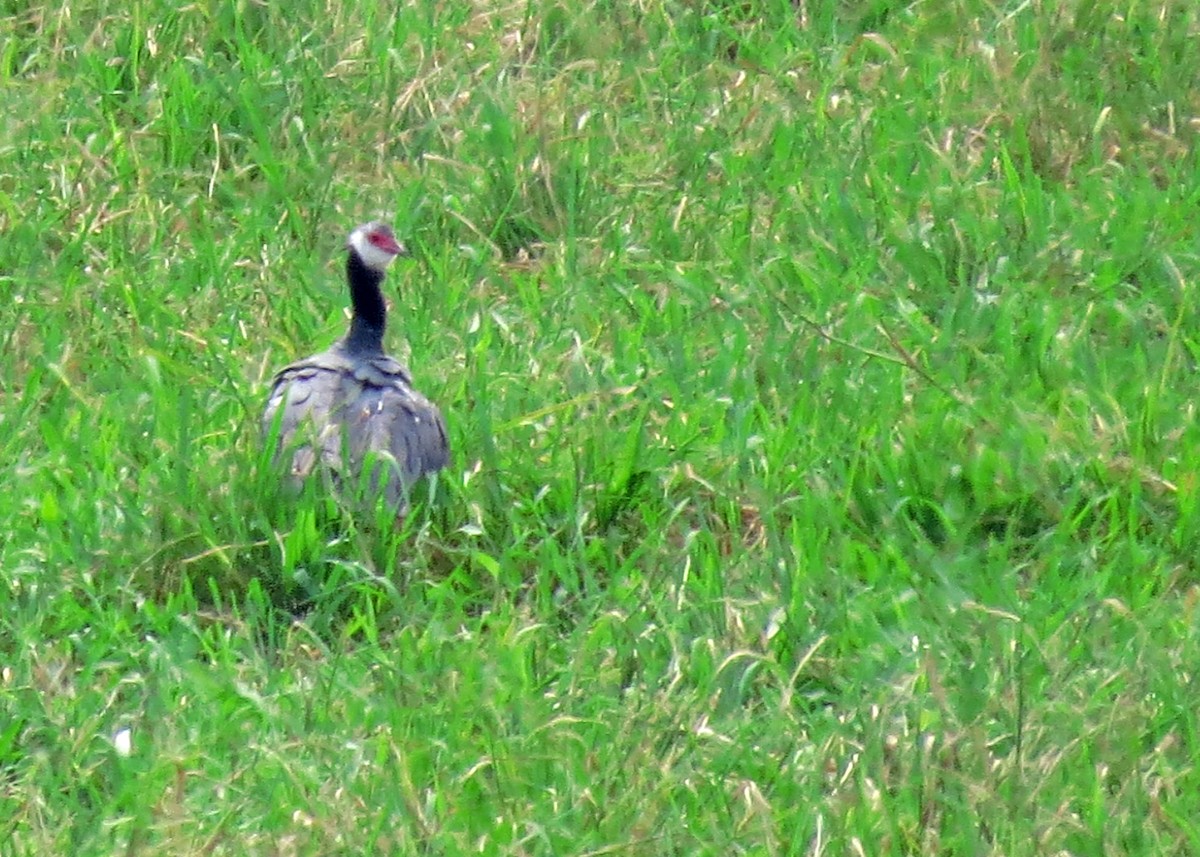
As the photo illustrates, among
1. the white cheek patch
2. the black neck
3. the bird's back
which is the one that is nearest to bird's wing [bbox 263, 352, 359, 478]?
the bird's back

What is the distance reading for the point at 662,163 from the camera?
6.76 metres

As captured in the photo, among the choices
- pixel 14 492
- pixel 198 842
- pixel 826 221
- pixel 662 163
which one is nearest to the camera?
pixel 198 842

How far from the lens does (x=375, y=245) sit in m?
5.97

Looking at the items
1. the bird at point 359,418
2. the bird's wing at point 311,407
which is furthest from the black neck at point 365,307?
the bird's wing at point 311,407

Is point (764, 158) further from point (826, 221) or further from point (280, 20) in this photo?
point (280, 20)

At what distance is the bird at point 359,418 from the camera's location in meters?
5.04

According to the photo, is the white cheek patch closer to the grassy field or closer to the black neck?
the black neck

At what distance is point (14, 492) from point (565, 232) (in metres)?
1.93

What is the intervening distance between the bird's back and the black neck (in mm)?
91

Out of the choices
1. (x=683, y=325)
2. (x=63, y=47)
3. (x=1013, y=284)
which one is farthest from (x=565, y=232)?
(x=63, y=47)

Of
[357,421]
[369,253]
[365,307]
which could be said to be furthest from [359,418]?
[369,253]

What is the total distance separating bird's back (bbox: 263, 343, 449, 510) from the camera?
5.05 m

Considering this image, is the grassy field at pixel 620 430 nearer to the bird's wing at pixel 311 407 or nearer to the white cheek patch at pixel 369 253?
the bird's wing at pixel 311 407

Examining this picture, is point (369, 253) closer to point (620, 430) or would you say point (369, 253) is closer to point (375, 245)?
point (375, 245)
